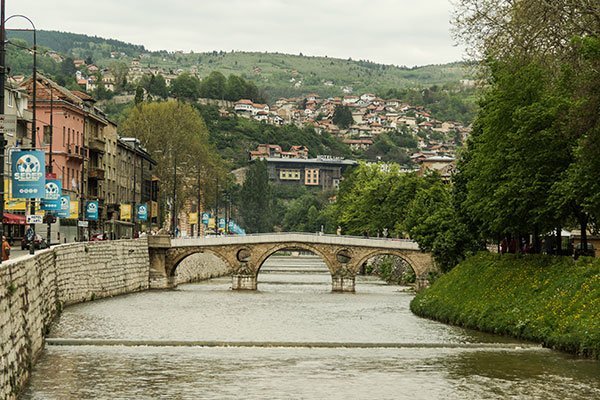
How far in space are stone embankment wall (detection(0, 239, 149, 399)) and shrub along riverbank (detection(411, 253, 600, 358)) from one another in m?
17.9

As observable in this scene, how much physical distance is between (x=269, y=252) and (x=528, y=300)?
5871 centimetres

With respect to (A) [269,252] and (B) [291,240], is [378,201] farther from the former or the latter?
(A) [269,252]

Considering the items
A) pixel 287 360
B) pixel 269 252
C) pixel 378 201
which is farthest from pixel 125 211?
pixel 287 360

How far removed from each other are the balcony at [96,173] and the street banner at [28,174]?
222 ft

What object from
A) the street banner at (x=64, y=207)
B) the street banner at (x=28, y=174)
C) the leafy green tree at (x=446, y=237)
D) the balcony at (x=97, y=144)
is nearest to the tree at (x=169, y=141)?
the balcony at (x=97, y=144)

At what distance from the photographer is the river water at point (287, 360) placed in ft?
120

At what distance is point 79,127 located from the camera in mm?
102312

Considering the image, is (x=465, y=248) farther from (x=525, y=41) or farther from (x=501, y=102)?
(x=525, y=41)

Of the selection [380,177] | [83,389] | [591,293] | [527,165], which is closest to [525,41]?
[591,293]

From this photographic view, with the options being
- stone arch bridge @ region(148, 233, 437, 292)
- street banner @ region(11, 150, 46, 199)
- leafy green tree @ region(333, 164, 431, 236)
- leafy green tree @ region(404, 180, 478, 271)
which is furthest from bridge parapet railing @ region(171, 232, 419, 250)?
street banner @ region(11, 150, 46, 199)

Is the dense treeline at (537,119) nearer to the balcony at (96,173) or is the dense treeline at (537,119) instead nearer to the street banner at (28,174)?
the street banner at (28,174)

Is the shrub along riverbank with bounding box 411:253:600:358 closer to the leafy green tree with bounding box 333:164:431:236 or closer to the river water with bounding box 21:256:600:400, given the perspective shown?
the river water with bounding box 21:256:600:400

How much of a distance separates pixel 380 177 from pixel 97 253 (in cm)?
7899

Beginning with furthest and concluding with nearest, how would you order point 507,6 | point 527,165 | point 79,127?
point 79,127 → point 527,165 → point 507,6
